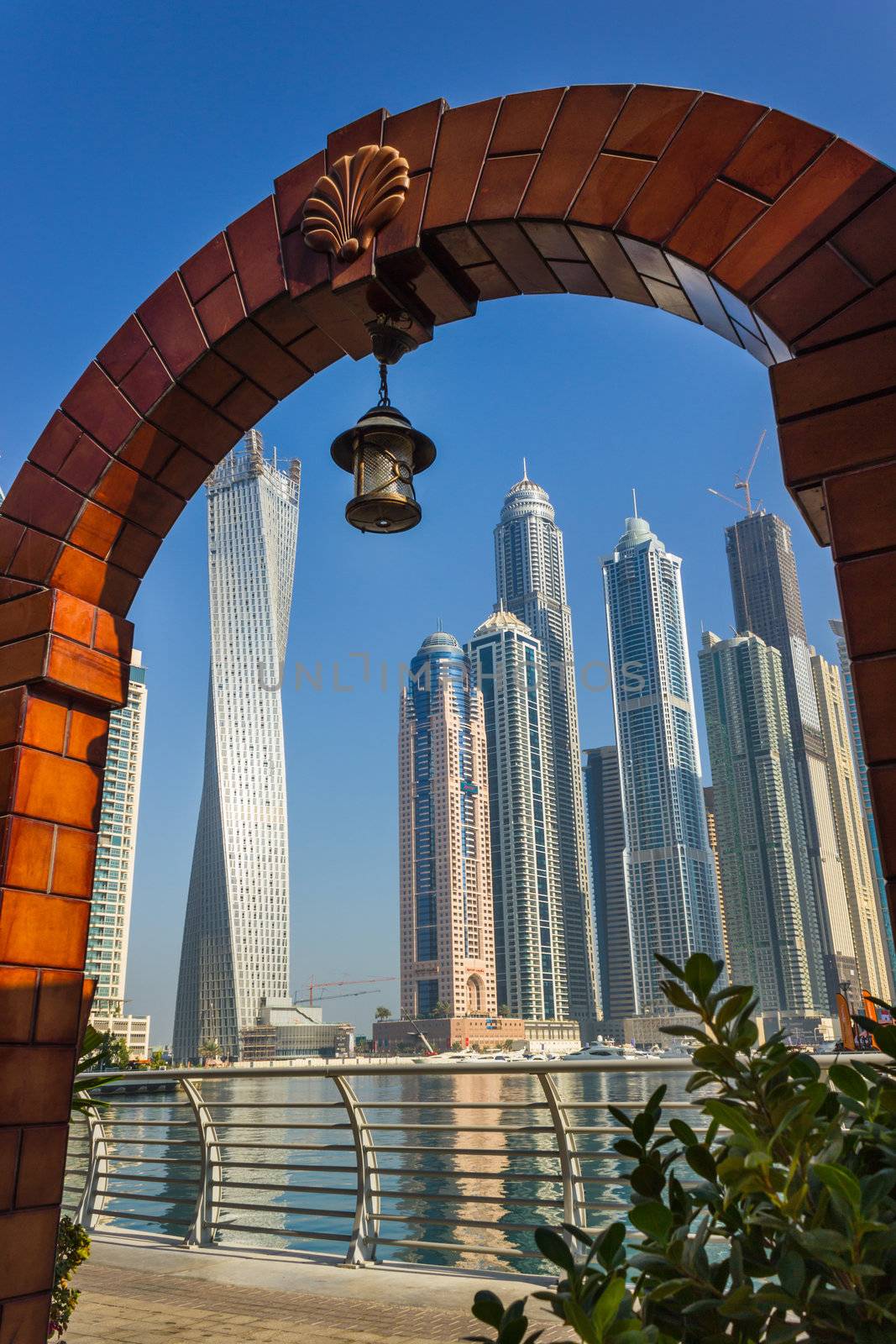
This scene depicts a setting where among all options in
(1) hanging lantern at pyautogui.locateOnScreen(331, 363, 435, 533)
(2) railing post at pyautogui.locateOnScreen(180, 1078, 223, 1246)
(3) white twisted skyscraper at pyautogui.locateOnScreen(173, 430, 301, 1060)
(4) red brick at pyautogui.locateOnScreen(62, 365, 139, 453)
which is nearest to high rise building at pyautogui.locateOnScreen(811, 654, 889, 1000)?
(3) white twisted skyscraper at pyautogui.locateOnScreen(173, 430, 301, 1060)

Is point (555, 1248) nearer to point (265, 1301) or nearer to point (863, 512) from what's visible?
point (863, 512)

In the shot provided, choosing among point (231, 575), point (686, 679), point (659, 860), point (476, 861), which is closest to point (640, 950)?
point (659, 860)

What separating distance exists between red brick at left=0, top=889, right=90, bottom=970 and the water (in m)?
1.29

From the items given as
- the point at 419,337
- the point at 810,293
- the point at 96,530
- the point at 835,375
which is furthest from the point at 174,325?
the point at 835,375

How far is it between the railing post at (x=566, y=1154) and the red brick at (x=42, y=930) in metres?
2.14

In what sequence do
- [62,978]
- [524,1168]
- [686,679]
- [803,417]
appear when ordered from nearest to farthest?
[803,417]
[62,978]
[524,1168]
[686,679]

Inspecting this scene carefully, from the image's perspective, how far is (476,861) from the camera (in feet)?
352

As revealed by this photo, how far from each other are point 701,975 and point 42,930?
235 centimetres

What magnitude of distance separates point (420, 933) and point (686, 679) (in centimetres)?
4617

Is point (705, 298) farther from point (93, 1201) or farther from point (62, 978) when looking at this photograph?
point (93, 1201)

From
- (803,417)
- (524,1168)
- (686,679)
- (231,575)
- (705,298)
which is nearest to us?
(803,417)

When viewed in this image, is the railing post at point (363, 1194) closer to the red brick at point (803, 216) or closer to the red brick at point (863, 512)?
the red brick at point (863, 512)

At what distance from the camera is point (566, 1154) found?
4.25 m

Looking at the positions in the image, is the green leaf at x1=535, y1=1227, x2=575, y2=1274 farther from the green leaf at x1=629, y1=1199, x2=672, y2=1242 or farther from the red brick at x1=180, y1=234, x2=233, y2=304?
the red brick at x1=180, y1=234, x2=233, y2=304
